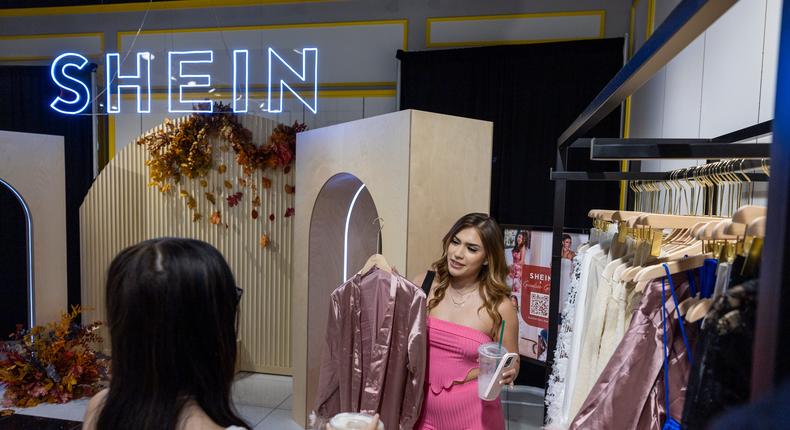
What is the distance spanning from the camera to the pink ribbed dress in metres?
2.07

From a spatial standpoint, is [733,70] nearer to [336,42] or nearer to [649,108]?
[649,108]

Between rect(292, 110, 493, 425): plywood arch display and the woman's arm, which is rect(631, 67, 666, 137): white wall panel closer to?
rect(292, 110, 493, 425): plywood arch display

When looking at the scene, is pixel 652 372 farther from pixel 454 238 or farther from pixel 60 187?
pixel 60 187

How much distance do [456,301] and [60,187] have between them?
12.9ft

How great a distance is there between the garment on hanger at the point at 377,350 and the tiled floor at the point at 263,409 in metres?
1.51

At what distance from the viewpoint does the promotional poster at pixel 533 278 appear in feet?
12.6

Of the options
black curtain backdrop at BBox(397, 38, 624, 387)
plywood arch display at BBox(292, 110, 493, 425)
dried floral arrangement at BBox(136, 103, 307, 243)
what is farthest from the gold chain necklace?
dried floral arrangement at BBox(136, 103, 307, 243)

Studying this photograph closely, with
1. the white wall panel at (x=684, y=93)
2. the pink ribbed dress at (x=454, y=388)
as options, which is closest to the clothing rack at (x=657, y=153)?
the pink ribbed dress at (x=454, y=388)

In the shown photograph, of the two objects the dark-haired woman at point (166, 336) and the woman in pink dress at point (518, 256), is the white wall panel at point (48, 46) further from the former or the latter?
the dark-haired woman at point (166, 336)

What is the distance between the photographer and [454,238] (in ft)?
7.64

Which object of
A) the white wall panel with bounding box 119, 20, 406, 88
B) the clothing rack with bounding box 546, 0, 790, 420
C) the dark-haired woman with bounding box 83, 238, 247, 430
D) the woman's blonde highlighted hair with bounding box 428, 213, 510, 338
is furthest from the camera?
the white wall panel with bounding box 119, 20, 406, 88

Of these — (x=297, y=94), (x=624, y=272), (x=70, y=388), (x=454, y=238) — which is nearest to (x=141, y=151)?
(x=297, y=94)

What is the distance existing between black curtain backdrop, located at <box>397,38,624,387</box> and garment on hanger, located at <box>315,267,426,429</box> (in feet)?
8.05

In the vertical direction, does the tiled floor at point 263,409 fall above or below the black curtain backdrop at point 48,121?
below
